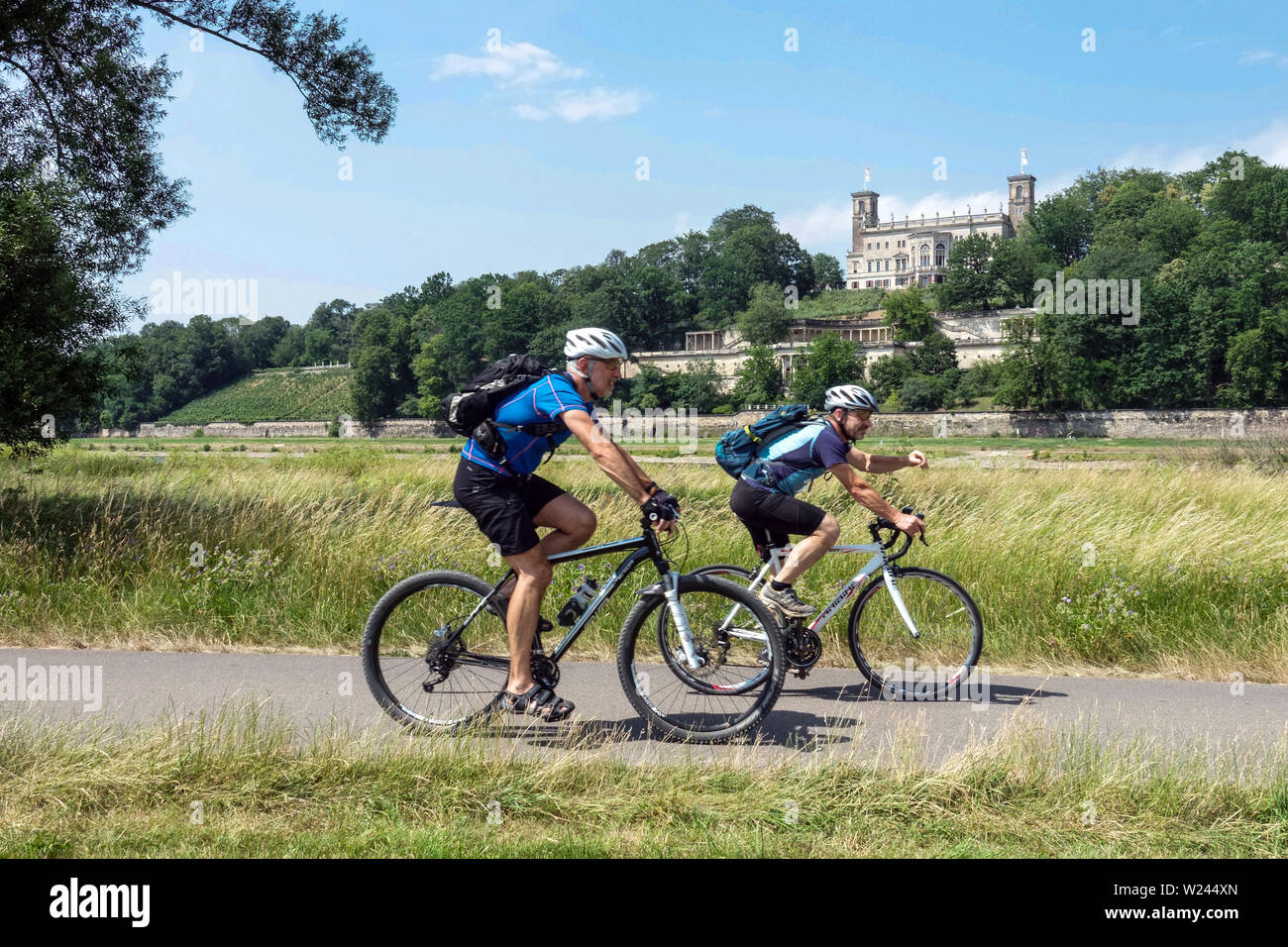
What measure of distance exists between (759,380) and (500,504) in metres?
114

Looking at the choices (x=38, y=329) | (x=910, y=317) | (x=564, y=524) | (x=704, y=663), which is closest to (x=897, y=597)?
(x=704, y=663)

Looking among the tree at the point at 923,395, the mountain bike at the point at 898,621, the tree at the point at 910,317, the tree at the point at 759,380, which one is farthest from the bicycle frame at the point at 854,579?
the tree at the point at 910,317

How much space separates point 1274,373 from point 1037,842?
10299cm

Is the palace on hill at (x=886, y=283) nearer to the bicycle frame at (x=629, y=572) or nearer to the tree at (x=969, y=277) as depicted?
the tree at (x=969, y=277)

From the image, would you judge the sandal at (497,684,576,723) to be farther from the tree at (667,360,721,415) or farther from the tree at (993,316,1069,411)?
the tree at (667,360,721,415)

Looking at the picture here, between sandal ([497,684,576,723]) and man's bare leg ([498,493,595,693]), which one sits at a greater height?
man's bare leg ([498,493,595,693])

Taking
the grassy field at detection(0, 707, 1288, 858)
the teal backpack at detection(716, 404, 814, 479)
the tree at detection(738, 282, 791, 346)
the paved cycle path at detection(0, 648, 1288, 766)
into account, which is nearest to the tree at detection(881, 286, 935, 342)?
the tree at detection(738, 282, 791, 346)

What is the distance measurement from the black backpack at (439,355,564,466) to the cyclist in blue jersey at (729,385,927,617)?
173 centimetres

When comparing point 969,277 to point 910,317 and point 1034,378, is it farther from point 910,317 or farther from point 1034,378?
point 1034,378

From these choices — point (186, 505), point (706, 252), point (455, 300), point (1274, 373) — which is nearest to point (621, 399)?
point (455, 300)

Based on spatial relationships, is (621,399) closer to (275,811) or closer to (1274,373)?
(1274,373)

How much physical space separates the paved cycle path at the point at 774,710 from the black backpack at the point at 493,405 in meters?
1.39

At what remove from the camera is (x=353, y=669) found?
6750 mm

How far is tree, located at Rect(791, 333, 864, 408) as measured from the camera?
113875 mm
